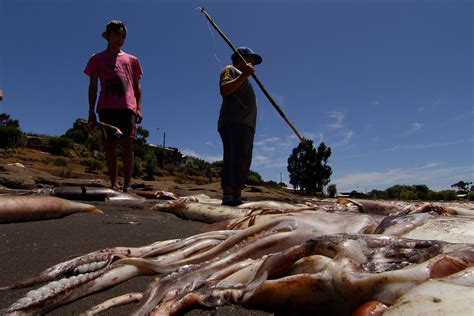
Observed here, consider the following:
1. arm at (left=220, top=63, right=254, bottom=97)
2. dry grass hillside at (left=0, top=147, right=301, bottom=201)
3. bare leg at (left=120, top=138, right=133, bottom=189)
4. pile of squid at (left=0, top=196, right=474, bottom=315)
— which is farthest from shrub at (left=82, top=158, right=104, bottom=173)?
pile of squid at (left=0, top=196, right=474, bottom=315)

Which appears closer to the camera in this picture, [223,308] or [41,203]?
[223,308]

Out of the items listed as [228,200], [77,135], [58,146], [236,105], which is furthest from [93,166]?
[77,135]

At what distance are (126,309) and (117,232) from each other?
4.83 ft

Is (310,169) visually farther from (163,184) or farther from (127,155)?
(127,155)

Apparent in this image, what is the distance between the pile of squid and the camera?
1.00m

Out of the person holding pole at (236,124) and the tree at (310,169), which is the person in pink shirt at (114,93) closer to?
the person holding pole at (236,124)

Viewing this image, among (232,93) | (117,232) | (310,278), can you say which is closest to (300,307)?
(310,278)

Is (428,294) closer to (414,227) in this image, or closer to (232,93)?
(414,227)

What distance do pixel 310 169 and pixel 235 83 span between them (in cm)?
3346

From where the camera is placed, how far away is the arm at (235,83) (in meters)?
4.60

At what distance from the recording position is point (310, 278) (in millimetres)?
1108

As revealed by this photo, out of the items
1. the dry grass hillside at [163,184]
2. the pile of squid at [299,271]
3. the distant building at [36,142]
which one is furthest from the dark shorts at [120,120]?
the distant building at [36,142]

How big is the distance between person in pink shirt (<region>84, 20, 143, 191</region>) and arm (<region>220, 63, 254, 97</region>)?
1601 mm

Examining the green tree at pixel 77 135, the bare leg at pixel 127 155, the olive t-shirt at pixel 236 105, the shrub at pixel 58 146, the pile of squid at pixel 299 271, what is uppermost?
the green tree at pixel 77 135
